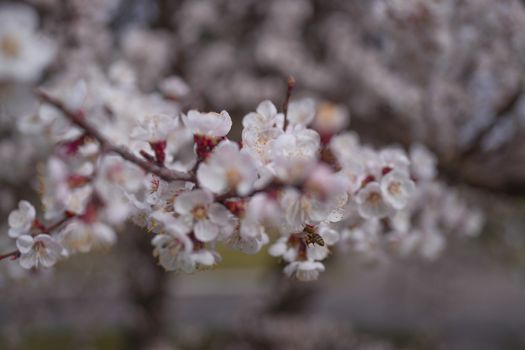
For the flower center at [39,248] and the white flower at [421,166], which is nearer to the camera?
the flower center at [39,248]

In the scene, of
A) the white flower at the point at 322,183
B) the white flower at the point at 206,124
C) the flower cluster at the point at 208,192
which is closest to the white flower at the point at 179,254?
the flower cluster at the point at 208,192

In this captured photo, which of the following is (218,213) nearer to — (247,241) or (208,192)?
(208,192)

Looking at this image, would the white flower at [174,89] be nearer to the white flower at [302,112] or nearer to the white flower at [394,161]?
the white flower at [302,112]

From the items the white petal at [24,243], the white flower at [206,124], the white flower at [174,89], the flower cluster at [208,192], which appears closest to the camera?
the flower cluster at [208,192]

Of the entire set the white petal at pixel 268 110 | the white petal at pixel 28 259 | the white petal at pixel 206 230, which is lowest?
the white petal at pixel 28 259

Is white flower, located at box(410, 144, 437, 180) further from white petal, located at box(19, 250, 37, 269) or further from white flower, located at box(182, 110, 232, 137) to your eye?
white petal, located at box(19, 250, 37, 269)

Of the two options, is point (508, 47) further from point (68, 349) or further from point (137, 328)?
point (68, 349)
